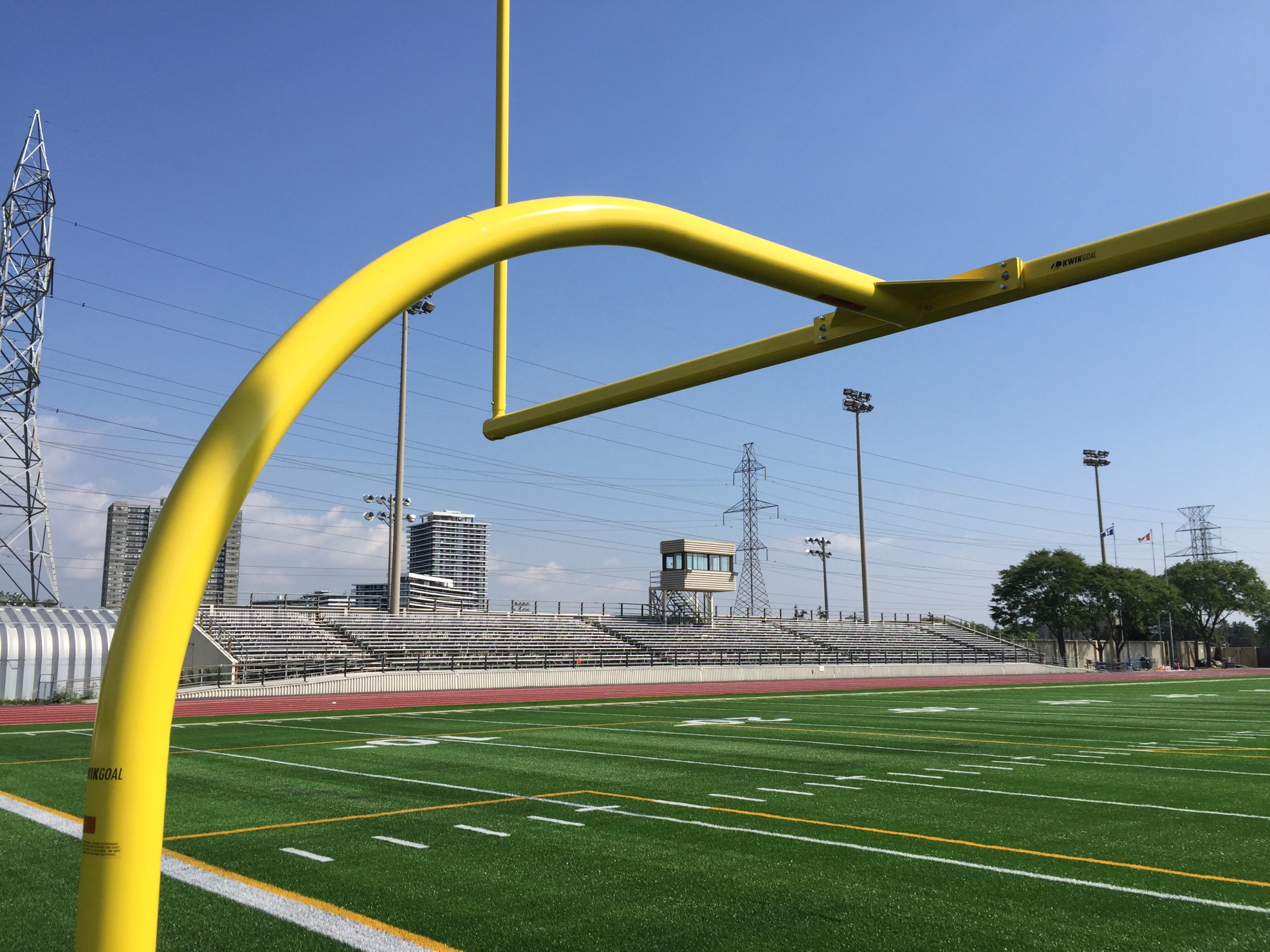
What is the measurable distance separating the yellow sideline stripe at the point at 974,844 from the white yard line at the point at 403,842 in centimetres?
212

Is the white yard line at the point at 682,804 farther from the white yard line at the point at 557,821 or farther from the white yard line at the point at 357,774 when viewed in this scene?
the white yard line at the point at 357,774

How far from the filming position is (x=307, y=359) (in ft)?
5.96

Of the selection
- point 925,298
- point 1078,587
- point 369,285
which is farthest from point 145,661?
point 1078,587

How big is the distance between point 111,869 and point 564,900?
12.0ft

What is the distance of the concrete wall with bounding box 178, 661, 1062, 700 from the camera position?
27125 millimetres

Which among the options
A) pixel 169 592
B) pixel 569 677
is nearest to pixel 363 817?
pixel 169 592

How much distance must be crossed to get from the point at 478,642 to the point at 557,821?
95.5ft

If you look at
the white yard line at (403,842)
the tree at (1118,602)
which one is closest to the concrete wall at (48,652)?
the white yard line at (403,842)

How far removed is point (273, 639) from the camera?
3078cm

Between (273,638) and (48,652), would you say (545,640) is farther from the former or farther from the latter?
(48,652)

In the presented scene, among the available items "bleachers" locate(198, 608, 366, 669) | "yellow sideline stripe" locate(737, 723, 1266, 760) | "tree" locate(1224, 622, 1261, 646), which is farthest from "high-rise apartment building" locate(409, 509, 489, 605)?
"yellow sideline stripe" locate(737, 723, 1266, 760)

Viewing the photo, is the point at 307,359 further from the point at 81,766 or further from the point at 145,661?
the point at 81,766

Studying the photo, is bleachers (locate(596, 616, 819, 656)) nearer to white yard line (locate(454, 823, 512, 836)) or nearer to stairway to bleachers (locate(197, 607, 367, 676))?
stairway to bleachers (locate(197, 607, 367, 676))

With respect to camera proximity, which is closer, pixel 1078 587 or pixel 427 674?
pixel 427 674
